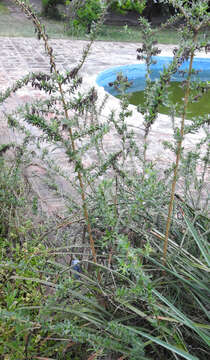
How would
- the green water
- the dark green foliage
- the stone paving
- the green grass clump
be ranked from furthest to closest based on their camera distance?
the green grass clump < the green water < the stone paving < the dark green foliage

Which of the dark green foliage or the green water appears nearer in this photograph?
the dark green foliage

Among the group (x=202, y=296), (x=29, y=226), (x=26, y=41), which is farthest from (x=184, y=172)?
(x=26, y=41)

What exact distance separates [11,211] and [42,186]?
2.86ft

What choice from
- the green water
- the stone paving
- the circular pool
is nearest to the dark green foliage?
the stone paving

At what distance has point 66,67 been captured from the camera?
760 cm

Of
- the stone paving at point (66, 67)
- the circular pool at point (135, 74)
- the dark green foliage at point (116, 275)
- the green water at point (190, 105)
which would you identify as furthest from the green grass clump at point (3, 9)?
the dark green foliage at point (116, 275)

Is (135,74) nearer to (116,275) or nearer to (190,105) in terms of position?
(190,105)

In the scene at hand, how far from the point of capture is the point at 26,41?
Answer: 10.2 m

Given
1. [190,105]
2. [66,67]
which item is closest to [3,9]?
[66,67]

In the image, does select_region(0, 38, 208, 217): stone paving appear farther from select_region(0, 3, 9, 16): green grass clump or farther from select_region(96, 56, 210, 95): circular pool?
select_region(0, 3, 9, 16): green grass clump

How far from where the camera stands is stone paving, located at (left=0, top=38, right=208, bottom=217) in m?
4.46

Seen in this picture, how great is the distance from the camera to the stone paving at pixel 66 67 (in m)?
4.46

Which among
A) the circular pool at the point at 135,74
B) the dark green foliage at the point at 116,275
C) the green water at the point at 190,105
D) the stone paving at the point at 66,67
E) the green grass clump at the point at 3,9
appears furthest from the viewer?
the green grass clump at the point at 3,9

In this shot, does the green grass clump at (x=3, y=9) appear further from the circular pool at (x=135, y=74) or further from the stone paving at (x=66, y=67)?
the circular pool at (x=135, y=74)
